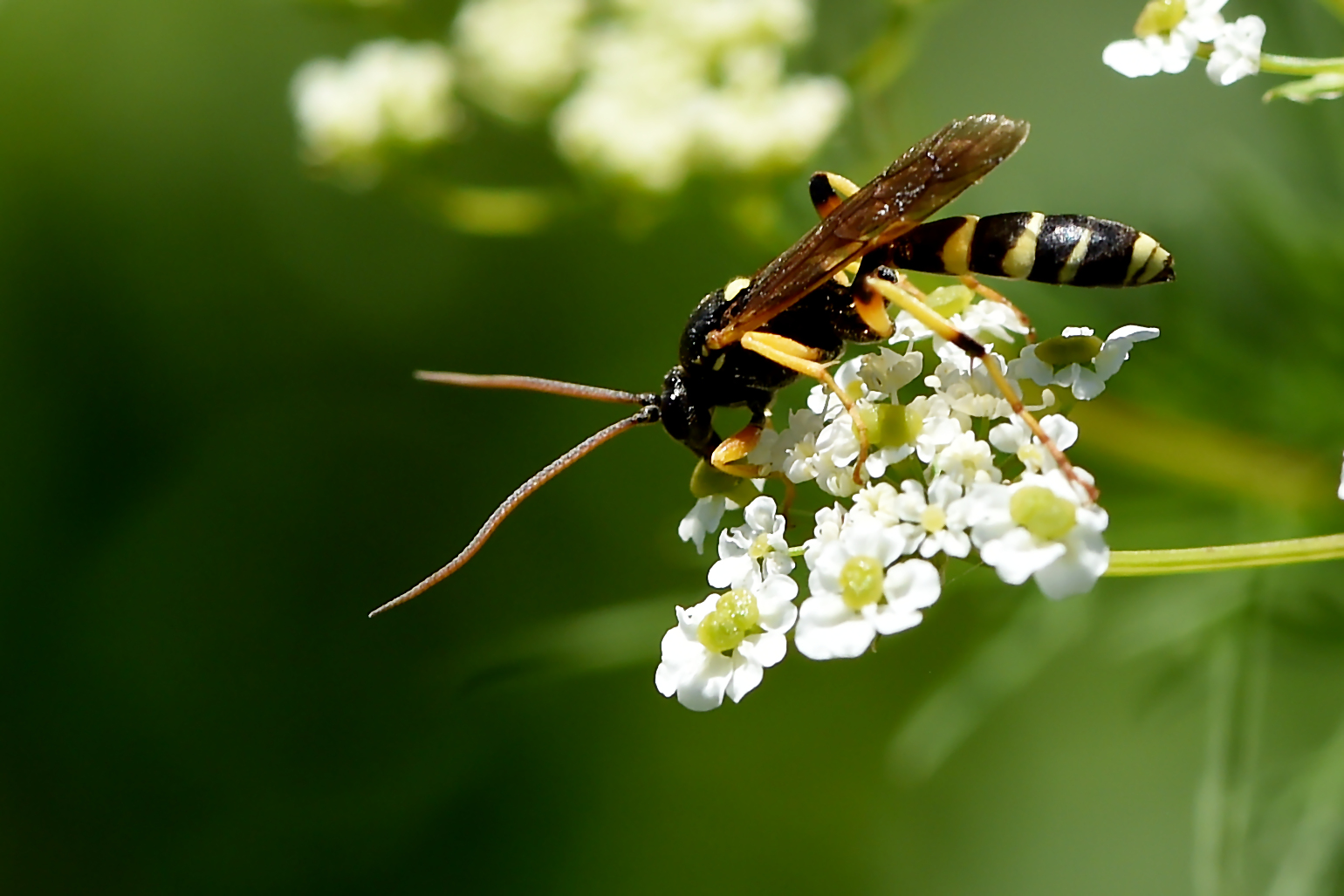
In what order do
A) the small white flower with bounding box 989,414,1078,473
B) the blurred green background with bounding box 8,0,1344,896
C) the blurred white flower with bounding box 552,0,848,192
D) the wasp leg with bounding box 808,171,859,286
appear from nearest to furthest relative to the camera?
1. the small white flower with bounding box 989,414,1078,473
2. the wasp leg with bounding box 808,171,859,286
3. the blurred white flower with bounding box 552,0,848,192
4. the blurred green background with bounding box 8,0,1344,896

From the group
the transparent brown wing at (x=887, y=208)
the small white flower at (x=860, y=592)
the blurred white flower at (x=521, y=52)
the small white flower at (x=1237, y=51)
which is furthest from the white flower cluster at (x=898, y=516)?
the blurred white flower at (x=521, y=52)

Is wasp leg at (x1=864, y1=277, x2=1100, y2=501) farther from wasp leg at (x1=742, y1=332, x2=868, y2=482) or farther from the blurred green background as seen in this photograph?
the blurred green background

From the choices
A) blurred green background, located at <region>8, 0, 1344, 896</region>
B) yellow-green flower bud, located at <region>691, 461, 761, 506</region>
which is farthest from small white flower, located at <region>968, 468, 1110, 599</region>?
blurred green background, located at <region>8, 0, 1344, 896</region>

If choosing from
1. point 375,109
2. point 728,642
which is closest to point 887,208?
point 728,642

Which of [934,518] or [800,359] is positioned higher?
[800,359]

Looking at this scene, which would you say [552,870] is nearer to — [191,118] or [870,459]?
[870,459]

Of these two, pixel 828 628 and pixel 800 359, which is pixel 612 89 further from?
pixel 828 628
